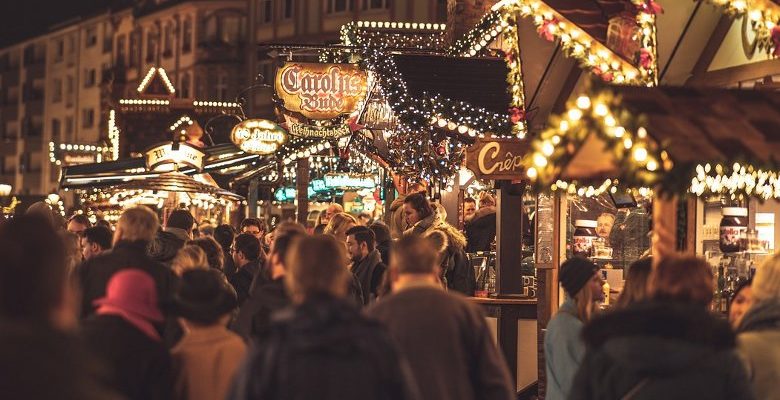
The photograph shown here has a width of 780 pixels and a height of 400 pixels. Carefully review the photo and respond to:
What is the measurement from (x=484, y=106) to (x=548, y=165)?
963cm

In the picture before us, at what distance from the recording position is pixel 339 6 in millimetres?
65625

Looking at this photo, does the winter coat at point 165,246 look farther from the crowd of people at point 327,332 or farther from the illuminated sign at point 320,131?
the illuminated sign at point 320,131

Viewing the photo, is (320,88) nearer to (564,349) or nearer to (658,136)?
(564,349)

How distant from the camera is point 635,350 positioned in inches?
265

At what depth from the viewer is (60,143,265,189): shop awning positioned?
22.8m

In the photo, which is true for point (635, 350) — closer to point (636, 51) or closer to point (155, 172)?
point (636, 51)

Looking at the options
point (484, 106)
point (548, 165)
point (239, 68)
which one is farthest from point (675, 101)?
point (239, 68)

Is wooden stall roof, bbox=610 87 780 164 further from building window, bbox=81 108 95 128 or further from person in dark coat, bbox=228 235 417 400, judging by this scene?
building window, bbox=81 108 95 128

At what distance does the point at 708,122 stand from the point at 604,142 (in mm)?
552

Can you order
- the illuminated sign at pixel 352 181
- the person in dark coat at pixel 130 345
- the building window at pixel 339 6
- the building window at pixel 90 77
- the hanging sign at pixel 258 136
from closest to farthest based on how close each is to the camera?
the person in dark coat at pixel 130 345 → the hanging sign at pixel 258 136 → the illuminated sign at pixel 352 181 → the building window at pixel 339 6 → the building window at pixel 90 77

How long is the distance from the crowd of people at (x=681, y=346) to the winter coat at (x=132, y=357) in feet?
6.44

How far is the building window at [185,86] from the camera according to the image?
262 feet

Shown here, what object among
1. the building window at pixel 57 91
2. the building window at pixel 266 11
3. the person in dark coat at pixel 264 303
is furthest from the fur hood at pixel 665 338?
the building window at pixel 57 91

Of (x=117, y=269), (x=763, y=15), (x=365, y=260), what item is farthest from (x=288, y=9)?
(x=117, y=269)
